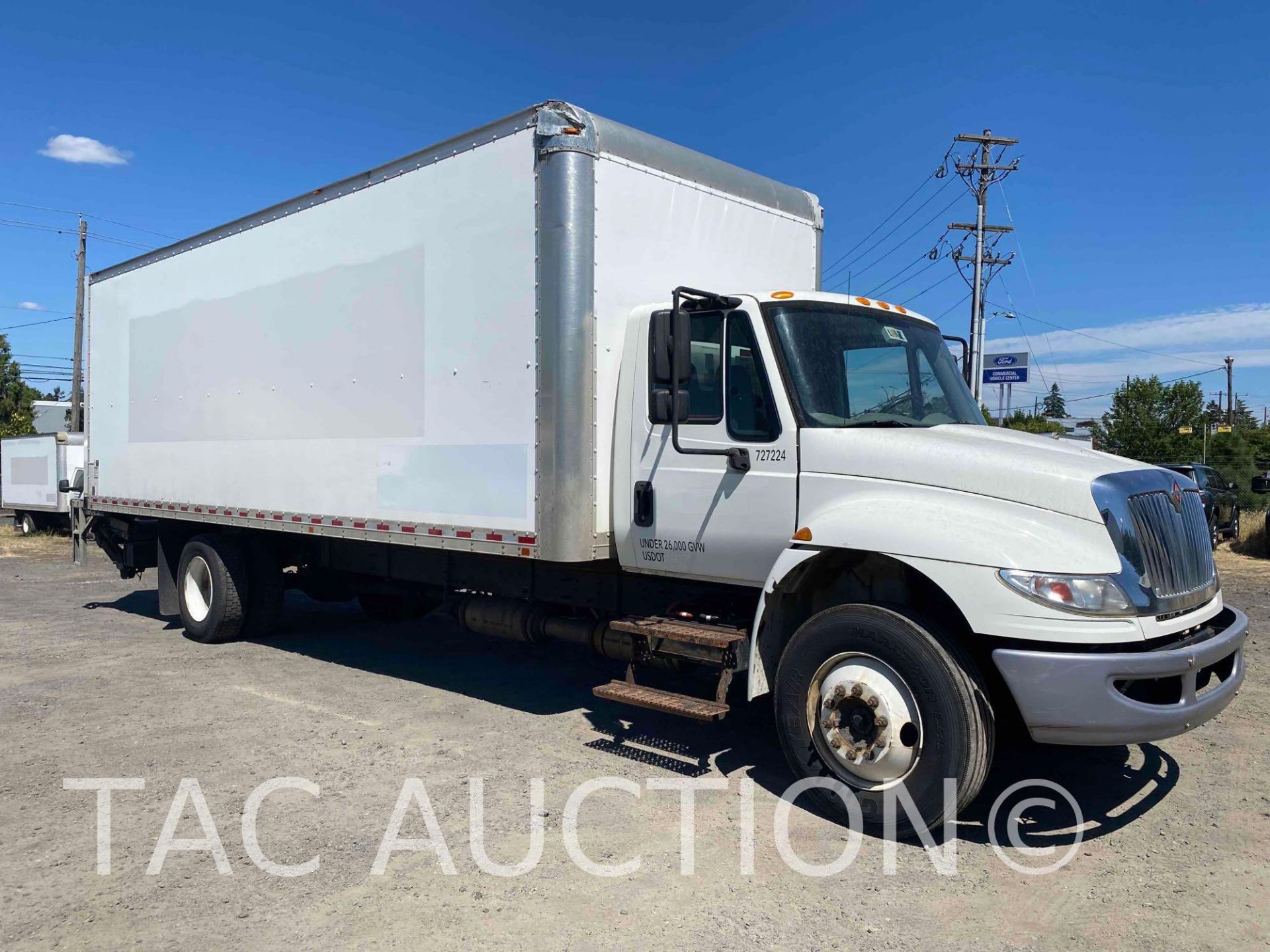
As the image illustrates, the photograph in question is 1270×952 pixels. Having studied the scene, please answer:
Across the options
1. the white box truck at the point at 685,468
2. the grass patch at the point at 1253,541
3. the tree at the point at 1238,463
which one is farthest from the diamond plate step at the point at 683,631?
the tree at the point at 1238,463

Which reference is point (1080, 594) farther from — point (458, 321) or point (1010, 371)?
point (1010, 371)

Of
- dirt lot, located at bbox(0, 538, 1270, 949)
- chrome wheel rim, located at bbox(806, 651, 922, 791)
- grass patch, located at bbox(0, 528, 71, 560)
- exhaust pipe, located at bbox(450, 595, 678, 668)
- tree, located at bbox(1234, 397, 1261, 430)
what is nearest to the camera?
dirt lot, located at bbox(0, 538, 1270, 949)

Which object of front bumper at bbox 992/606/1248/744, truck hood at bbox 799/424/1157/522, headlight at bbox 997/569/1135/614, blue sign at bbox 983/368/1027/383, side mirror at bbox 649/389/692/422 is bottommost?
front bumper at bbox 992/606/1248/744

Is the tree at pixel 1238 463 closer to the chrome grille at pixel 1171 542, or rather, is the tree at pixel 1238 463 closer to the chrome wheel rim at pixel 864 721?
the chrome grille at pixel 1171 542

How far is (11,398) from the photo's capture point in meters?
40.4

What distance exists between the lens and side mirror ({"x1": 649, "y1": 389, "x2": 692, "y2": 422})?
5.29 metres

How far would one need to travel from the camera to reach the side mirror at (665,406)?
5289 mm

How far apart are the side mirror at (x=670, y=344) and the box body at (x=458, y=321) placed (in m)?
0.65

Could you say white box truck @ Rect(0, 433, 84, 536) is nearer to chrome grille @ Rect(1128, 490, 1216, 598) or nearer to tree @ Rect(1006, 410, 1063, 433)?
chrome grille @ Rect(1128, 490, 1216, 598)

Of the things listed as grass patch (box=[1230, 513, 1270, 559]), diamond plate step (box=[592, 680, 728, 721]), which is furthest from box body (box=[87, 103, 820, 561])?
grass patch (box=[1230, 513, 1270, 559])

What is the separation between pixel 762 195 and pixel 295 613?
773 cm

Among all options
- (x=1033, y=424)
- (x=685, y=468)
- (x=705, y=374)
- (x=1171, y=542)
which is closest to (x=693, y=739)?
(x=685, y=468)

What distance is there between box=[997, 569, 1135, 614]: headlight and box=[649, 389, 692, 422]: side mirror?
200 centimetres

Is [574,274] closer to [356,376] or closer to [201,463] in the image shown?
[356,376]
